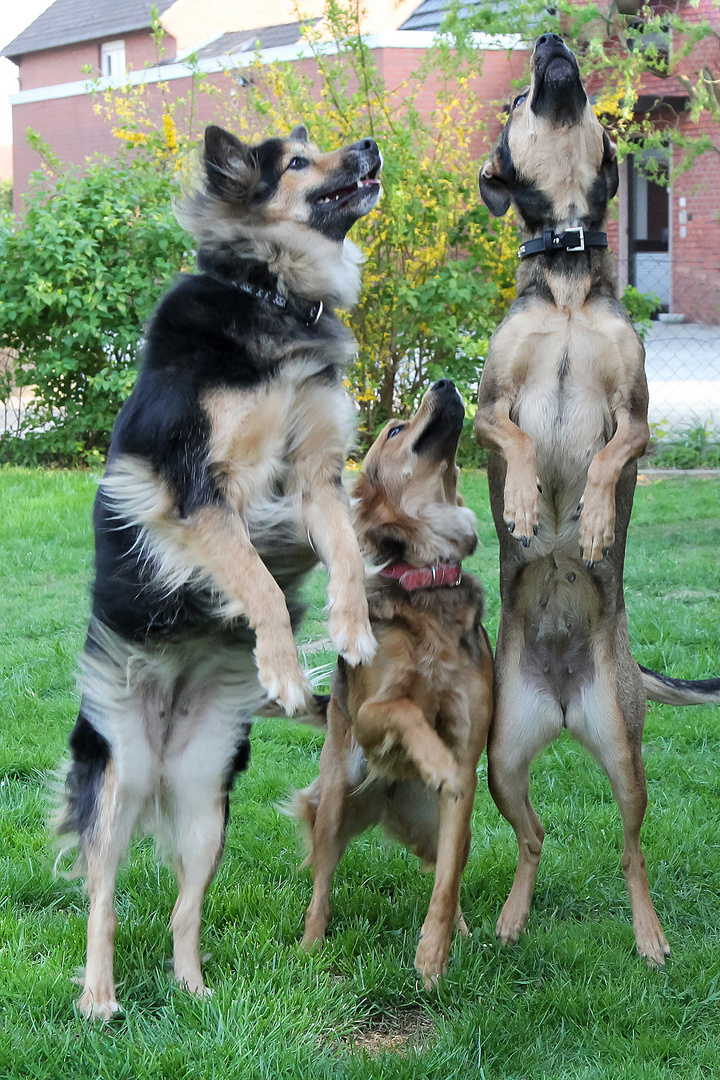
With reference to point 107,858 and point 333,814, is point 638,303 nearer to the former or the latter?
point 333,814

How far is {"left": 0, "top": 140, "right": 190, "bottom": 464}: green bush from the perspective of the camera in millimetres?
9734

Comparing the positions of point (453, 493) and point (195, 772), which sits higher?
point (453, 493)

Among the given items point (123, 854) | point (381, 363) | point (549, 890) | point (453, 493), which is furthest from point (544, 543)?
point (381, 363)

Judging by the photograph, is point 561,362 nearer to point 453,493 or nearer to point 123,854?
point 453,493

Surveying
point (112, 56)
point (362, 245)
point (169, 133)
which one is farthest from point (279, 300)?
point (112, 56)

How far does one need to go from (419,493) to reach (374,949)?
1.51 m

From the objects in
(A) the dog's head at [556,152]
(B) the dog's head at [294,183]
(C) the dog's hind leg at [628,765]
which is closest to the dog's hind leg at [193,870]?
(C) the dog's hind leg at [628,765]

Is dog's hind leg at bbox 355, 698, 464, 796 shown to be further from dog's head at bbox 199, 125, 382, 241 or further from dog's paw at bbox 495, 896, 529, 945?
dog's head at bbox 199, 125, 382, 241

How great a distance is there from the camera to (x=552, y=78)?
3.56 meters

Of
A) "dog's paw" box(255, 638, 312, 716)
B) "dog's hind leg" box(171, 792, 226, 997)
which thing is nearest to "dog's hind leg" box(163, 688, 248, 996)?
"dog's hind leg" box(171, 792, 226, 997)

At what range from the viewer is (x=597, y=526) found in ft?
11.0

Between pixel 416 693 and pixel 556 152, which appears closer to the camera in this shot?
pixel 416 693

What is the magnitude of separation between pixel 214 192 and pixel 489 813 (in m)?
2.58

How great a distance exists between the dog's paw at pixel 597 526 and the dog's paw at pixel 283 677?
3.31 ft
